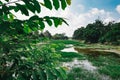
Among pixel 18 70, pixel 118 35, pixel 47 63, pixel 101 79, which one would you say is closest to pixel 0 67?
pixel 18 70

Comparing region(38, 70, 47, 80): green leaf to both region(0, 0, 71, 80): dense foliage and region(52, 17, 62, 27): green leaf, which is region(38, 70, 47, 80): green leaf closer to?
region(0, 0, 71, 80): dense foliage

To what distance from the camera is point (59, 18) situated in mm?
1753

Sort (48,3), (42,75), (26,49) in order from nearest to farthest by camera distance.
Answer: (48,3)
(42,75)
(26,49)

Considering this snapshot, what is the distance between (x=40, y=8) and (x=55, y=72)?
22.1 inches

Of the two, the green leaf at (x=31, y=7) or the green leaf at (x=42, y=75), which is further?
the green leaf at (x=42, y=75)

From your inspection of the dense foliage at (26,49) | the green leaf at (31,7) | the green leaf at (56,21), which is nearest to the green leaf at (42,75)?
the dense foliage at (26,49)

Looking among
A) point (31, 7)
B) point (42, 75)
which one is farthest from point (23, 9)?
point (42, 75)

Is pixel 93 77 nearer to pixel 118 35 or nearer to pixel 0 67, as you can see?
pixel 0 67

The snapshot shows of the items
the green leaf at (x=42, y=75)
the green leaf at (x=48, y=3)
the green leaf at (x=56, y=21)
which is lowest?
the green leaf at (x=42, y=75)

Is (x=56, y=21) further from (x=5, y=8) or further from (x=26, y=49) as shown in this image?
(x=26, y=49)

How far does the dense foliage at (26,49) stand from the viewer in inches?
68.4

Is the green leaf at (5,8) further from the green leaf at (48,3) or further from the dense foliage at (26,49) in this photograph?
the green leaf at (48,3)

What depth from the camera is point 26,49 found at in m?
2.34

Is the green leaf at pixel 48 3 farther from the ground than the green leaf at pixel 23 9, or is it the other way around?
the green leaf at pixel 48 3
